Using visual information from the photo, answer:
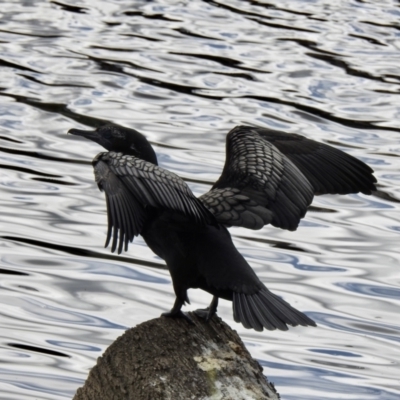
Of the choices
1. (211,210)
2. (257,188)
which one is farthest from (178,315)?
(257,188)

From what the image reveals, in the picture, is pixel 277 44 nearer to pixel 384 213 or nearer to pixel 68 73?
pixel 68 73

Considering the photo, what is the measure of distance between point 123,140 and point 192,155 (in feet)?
17.5

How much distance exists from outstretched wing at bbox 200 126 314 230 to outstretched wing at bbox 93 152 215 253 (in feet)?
0.60

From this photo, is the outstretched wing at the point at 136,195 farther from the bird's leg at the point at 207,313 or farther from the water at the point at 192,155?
the water at the point at 192,155

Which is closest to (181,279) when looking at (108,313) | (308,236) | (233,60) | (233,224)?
(233,224)

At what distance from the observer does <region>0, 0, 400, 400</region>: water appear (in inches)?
311

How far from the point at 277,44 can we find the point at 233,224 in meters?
9.04

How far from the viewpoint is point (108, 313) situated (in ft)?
27.3

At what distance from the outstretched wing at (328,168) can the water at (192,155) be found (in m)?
1.84

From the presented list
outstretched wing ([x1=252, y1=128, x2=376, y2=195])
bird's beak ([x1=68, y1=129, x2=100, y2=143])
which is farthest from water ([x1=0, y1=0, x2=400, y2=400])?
bird's beak ([x1=68, y1=129, x2=100, y2=143])

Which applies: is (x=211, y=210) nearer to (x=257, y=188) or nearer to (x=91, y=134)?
(x=257, y=188)

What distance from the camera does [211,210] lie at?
5.25 meters

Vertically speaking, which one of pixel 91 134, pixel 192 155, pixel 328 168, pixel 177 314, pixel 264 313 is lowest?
pixel 192 155

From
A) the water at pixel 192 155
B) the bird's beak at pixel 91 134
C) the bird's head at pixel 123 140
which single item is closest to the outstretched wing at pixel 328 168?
the bird's head at pixel 123 140
